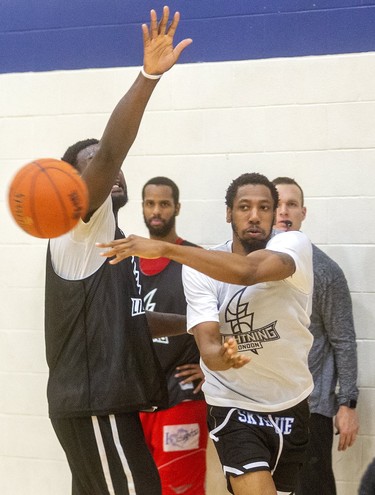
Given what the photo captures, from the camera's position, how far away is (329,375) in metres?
4.50

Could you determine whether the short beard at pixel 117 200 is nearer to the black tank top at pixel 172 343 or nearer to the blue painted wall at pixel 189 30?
the black tank top at pixel 172 343

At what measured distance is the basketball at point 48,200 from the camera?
3000 mm

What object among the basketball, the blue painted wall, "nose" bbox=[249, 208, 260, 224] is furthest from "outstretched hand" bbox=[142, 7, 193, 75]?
the blue painted wall

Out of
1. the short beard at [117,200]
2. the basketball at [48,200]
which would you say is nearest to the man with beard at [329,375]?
the short beard at [117,200]

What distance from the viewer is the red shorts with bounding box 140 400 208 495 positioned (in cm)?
451

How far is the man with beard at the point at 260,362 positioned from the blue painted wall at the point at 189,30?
1.41m

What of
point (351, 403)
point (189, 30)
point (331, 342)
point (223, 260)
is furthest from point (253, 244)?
point (189, 30)

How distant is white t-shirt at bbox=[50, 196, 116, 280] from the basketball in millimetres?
241

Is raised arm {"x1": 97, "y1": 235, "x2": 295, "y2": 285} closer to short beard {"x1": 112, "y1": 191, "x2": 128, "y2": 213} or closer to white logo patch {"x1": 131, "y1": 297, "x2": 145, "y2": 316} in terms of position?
white logo patch {"x1": 131, "y1": 297, "x2": 145, "y2": 316}

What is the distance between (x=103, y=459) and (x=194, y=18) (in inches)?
110

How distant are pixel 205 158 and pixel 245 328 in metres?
1.44

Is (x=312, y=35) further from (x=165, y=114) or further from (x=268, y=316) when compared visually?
(x=268, y=316)

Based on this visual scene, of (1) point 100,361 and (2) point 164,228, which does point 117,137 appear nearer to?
(1) point 100,361

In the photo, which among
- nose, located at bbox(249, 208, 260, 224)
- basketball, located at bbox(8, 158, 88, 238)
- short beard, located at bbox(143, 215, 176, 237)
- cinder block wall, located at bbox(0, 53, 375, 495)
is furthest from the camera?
short beard, located at bbox(143, 215, 176, 237)
